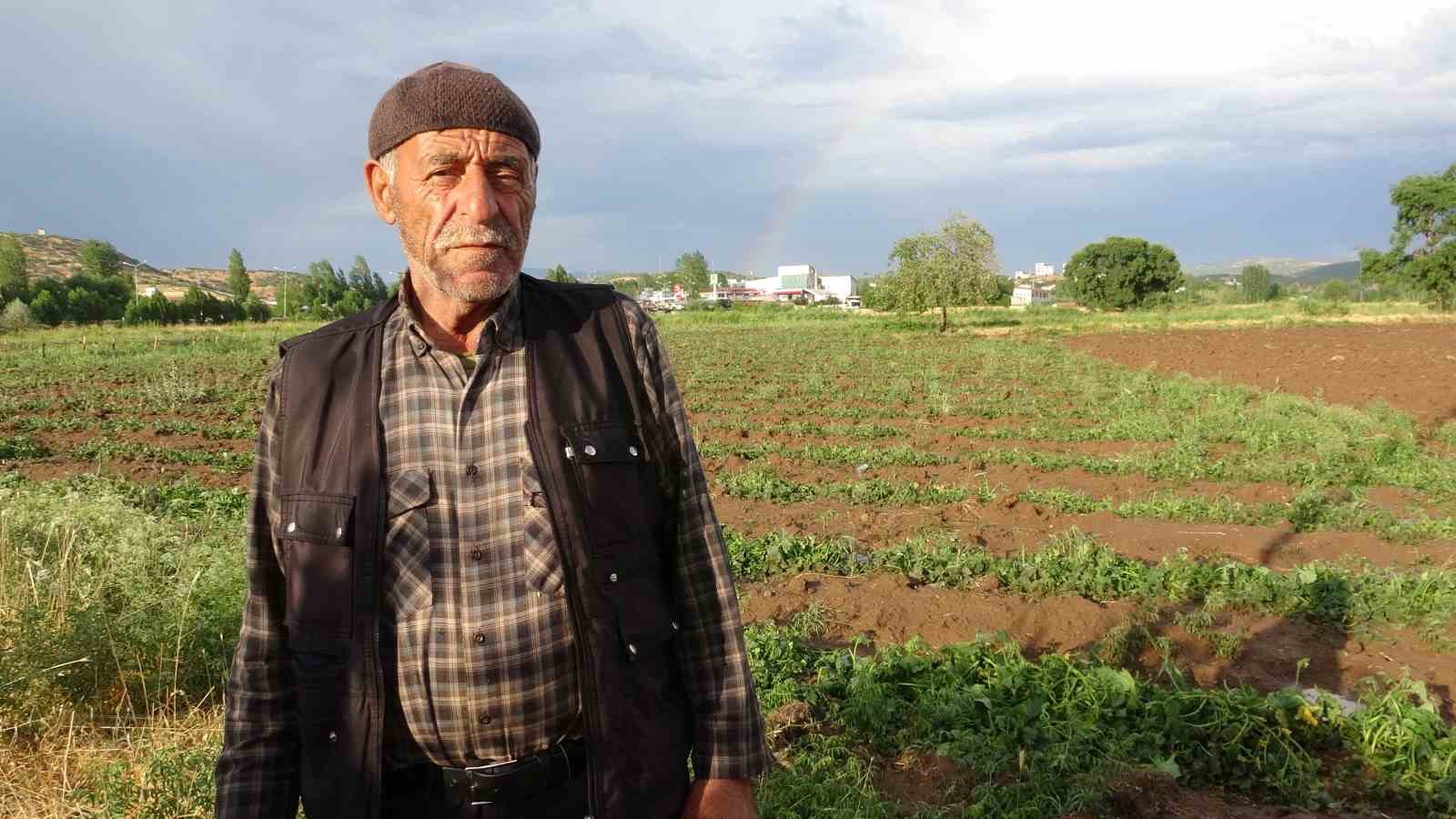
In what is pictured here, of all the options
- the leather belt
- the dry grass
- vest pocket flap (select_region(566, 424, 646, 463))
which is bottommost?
the dry grass

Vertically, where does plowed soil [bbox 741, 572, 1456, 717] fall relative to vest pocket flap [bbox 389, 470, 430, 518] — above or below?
below

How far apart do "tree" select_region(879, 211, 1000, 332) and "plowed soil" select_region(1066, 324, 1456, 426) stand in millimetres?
5035

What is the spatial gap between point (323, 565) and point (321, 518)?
0.09 m

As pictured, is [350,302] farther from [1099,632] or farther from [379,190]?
[379,190]

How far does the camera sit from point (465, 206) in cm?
171

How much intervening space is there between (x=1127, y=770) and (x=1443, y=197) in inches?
2023

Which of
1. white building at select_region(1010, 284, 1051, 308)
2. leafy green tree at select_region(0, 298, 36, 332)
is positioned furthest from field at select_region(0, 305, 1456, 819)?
white building at select_region(1010, 284, 1051, 308)

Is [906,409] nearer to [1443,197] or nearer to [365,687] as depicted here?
[365,687]

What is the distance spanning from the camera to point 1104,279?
212 ft

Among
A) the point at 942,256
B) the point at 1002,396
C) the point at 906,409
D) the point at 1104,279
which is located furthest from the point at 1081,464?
the point at 1104,279

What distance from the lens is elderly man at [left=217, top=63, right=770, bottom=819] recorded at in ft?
5.37

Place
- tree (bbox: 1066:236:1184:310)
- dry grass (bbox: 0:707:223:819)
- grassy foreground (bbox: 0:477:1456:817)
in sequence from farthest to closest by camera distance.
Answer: tree (bbox: 1066:236:1184:310) < grassy foreground (bbox: 0:477:1456:817) < dry grass (bbox: 0:707:223:819)

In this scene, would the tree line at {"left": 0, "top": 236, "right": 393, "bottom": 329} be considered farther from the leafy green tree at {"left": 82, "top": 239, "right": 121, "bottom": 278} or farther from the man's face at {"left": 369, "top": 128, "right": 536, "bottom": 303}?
the man's face at {"left": 369, "top": 128, "right": 536, "bottom": 303}

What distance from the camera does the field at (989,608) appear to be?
376 cm
